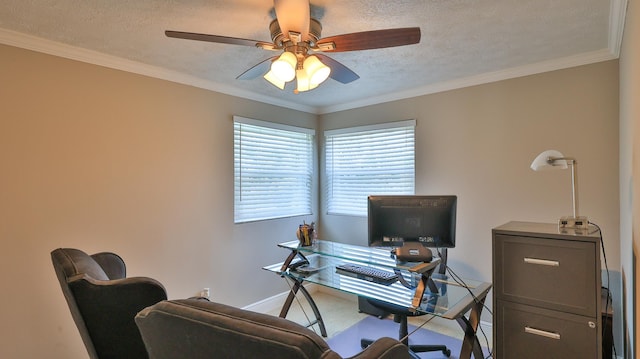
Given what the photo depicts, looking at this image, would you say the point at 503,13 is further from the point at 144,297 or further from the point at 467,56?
the point at 144,297

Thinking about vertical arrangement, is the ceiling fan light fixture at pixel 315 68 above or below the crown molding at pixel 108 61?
below

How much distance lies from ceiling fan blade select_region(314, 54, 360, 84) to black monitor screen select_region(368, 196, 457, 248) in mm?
869

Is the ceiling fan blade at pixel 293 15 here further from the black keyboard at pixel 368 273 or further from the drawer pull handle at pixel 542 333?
the drawer pull handle at pixel 542 333

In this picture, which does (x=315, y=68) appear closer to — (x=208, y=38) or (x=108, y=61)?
(x=208, y=38)

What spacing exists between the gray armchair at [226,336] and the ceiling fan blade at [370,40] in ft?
4.39

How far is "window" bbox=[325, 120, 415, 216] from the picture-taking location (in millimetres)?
3544

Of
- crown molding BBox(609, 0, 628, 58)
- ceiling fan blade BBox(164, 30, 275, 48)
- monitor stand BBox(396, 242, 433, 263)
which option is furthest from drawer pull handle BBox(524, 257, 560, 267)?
ceiling fan blade BBox(164, 30, 275, 48)

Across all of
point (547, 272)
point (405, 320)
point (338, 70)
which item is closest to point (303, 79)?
point (338, 70)

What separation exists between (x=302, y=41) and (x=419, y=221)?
4.42ft

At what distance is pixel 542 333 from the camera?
1.86 meters

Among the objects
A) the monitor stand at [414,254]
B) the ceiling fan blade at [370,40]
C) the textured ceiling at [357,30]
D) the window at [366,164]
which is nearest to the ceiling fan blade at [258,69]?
the textured ceiling at [357,30]

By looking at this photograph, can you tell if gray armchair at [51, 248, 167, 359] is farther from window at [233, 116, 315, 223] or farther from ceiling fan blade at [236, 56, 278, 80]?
window at [233, 116, 315, 223]

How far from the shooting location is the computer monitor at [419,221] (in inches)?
87.6

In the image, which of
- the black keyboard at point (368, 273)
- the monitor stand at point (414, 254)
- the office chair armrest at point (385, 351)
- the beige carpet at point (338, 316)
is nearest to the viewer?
the office chair armrest at point (385, 351)
